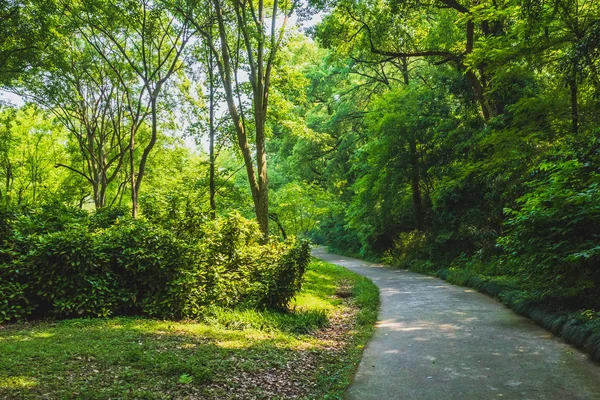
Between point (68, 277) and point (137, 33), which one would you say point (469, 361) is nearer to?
point (68, 277)

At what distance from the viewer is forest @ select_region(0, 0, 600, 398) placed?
7.13m

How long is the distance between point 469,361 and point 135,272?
6.10 metres

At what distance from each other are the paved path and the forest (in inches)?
16.4

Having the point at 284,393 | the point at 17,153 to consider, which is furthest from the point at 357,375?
the point at 17,153

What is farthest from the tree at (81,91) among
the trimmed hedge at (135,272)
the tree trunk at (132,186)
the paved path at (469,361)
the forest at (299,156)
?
the paved path at (469,361)

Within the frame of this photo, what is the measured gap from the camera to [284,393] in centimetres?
468

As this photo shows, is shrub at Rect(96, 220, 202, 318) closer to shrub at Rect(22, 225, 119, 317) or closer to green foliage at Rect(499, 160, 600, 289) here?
shrub at Rect(22, 225, 119, 317)

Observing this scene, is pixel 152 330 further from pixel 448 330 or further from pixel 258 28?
pixel 258 28

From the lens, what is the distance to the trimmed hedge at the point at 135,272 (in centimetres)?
709

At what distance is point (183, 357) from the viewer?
532 cm

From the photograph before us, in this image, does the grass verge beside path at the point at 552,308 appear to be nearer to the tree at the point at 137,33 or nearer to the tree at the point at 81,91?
the tree at the point at 137,33

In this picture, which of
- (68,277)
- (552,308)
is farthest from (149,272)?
(552,308)

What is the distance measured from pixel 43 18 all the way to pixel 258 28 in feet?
21.9

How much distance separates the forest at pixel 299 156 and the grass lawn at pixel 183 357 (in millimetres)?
84
